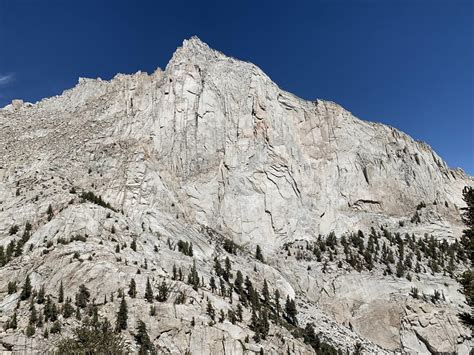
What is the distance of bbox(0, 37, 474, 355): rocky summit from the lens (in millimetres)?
58188

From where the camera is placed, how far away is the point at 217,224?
91.1m

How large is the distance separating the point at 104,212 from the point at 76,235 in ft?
25.0

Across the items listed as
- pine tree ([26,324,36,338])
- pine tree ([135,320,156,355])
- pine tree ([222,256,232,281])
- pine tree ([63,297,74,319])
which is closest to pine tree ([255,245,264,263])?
pine tree ([222,256,232,281])

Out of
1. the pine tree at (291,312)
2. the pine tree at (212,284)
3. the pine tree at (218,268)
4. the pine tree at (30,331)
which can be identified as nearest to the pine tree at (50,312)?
the pine tree at (30,331)

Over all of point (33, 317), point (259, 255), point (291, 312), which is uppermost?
point (259, 255)

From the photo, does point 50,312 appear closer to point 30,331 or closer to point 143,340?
point 30,331

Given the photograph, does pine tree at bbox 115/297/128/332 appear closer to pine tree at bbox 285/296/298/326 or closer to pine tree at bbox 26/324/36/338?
pine tree at bbox 26/324/36/338

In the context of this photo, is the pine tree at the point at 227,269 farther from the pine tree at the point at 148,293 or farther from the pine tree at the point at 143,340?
the pine tree at the point at 143,340

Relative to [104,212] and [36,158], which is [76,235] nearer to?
[104,212]

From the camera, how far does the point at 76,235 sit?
69250 millimetres

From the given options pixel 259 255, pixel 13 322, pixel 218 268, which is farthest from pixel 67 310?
pixel 259 255

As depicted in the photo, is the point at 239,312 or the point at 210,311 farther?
the point at 239,312

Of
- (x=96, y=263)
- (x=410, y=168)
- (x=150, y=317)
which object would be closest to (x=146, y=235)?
(x=96, y=263)

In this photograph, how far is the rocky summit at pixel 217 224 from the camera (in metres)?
58.2
